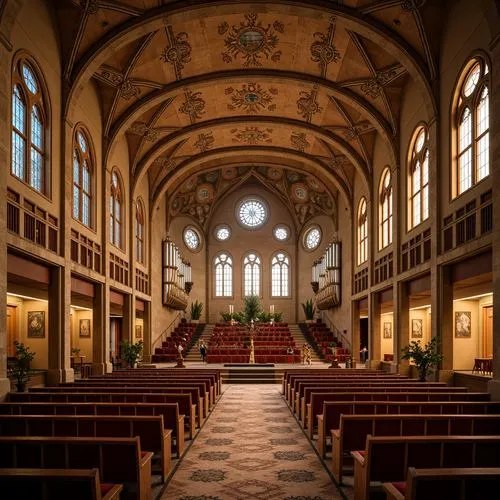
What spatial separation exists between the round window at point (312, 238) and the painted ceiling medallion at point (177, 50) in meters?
21.2

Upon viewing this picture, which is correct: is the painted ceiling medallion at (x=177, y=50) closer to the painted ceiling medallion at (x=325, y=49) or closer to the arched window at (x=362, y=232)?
the painted ceiling medallion at (x=325, y=49)

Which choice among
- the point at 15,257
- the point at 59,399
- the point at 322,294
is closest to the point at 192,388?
the point at 59,399

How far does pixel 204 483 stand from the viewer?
730 centimetres

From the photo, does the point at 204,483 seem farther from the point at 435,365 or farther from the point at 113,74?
the point at 113,74

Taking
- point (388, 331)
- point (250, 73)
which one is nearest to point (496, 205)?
point (250, 73)

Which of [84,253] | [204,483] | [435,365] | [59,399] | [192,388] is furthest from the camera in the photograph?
[84,253]

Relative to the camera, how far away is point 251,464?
8.37m

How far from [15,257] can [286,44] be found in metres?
11.0

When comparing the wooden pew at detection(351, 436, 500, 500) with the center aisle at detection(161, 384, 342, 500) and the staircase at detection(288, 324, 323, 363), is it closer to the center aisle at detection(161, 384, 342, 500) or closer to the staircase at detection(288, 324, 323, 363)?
the center aisle at detection(161, 384, 342, 500)

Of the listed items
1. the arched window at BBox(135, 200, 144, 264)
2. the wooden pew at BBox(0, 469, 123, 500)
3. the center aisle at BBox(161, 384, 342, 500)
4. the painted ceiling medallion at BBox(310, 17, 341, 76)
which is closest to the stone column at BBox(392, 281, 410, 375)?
the center aisle at BBox(161, 384, 342, 500)

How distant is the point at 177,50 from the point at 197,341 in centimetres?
2000

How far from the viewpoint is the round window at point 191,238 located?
39625 mm

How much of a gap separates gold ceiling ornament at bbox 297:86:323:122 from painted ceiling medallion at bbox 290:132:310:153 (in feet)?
8.87

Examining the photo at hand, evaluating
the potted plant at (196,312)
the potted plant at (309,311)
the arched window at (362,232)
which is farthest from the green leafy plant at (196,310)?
the arched window at (362,232)
